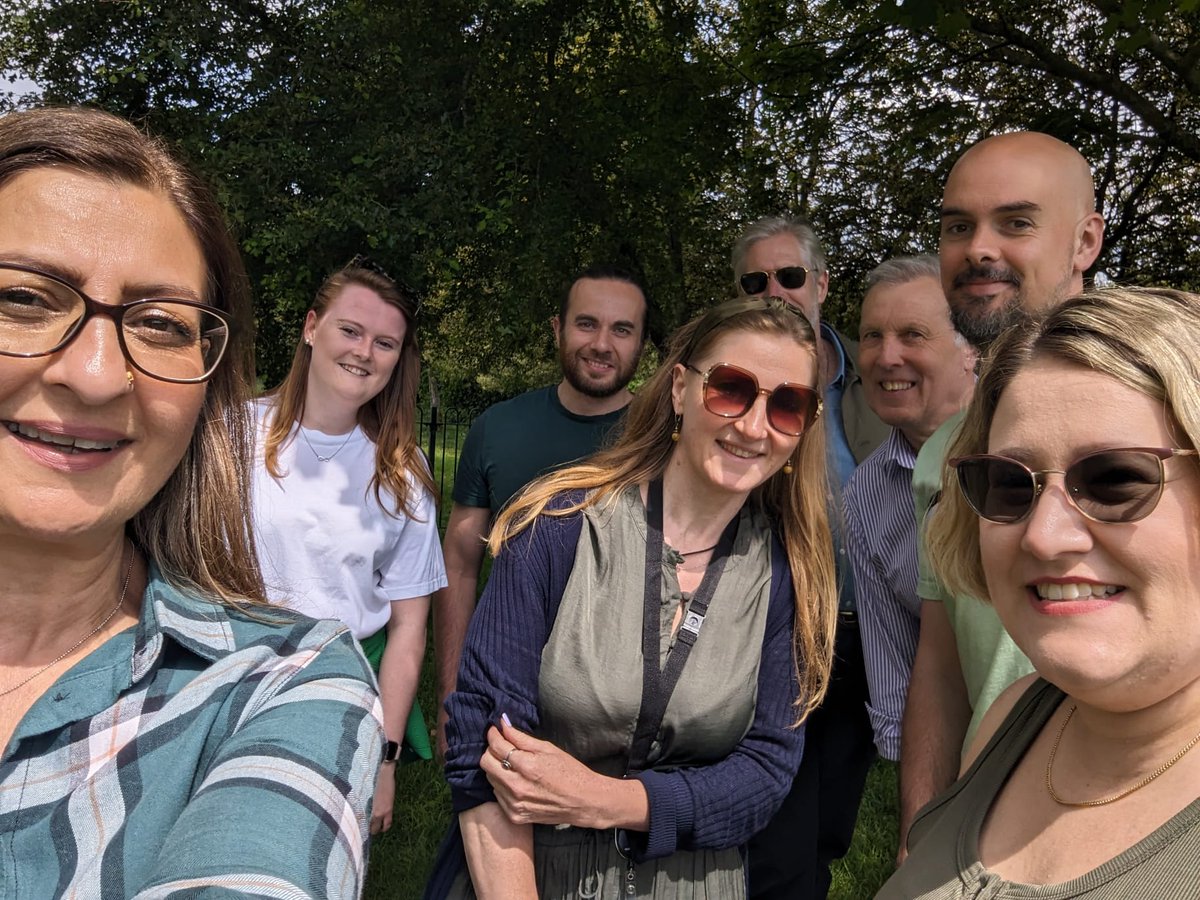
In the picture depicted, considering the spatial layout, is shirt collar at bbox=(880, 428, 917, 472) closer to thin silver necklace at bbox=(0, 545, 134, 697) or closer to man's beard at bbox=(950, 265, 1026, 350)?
man's beard at bbox=(950, 265, 1026, 350)

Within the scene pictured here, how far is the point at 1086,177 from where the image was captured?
2.62 meters

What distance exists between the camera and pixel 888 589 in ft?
8.75

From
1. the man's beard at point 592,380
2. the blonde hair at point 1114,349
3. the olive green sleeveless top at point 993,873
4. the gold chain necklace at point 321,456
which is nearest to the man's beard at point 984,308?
the blonde hair at point 1114,349

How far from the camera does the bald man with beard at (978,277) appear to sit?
7.80 ft

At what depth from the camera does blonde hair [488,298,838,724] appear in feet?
7.80

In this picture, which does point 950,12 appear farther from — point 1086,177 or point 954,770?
point 954,770

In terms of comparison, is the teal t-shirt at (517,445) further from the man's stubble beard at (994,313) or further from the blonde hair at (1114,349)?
the blonde hair at (1114,349)

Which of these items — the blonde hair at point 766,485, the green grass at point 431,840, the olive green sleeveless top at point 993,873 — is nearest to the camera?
the olive green sleeveless top at point 993,873

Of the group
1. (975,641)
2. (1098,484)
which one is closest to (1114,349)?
(1098,484)

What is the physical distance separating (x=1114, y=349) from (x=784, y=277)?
2.80 m

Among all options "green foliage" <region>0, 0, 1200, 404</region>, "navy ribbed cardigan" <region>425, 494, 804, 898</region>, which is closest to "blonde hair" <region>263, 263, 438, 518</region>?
"navy ribbed cardigan" <region>425, 494, 804, 898</region>

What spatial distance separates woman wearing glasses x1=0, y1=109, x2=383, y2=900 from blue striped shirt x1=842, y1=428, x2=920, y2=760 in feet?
5.72

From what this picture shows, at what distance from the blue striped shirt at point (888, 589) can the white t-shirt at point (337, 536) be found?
1.57 metres

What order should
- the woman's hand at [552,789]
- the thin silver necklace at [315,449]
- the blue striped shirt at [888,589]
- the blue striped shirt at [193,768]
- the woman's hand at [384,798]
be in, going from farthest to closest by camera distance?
the thin silver necklace at [315,449] < the woman's hand at [384,798] < the blue striped shirt at [888,589] < the woman's hand at [552,789] < the blue striped shirt at [193,768]
